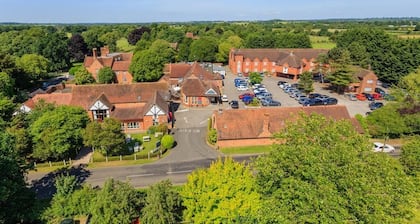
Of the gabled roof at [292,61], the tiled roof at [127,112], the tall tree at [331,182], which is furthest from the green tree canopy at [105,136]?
the gabled roof at [292,61]

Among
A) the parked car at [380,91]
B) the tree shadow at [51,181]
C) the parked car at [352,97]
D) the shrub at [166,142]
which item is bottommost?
the tree shadow at [51,181]

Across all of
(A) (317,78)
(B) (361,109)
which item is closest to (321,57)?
(A) (317,78)

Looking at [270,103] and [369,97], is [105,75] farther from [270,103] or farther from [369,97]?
[369,97]

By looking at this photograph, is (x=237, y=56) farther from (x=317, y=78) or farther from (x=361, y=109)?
(x=361, y=109)

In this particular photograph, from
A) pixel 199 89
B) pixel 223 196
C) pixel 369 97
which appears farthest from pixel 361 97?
pixel 223 196

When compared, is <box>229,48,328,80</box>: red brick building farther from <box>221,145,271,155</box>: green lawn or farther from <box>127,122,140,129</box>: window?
<box>127,122,140,129</box>: window

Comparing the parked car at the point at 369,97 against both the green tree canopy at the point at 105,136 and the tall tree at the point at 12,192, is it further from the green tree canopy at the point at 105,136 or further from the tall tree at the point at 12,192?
the tall tree at the point at 12,192

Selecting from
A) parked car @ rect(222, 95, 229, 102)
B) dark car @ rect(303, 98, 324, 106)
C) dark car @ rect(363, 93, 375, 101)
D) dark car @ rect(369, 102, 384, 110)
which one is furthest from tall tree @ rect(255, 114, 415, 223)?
dark car @ rect(363, 93, 375, 101)
